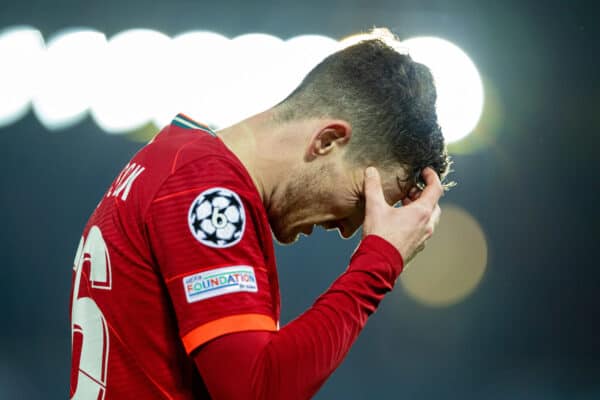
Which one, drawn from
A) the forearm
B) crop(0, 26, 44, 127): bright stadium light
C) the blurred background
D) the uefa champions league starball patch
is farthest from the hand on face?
crop(0, 26, 44, 127): bright stadium light

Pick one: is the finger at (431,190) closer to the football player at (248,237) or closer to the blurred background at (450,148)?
the football player at (248,237)

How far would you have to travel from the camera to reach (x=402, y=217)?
877mm

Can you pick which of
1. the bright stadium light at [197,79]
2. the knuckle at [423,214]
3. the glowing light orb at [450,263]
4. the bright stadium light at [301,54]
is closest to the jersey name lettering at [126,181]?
the knuckle at [423,214]

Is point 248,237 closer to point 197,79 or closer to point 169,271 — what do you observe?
point 169,271

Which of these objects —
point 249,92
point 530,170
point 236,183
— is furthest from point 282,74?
point 236,183

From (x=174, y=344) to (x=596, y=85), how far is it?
Answer: 2.97m

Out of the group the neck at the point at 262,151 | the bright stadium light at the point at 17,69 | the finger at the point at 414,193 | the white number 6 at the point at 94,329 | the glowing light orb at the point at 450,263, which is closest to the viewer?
the white number 6 at the point at 94,329

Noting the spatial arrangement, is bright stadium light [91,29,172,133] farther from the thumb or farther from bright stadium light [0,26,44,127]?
the thumb

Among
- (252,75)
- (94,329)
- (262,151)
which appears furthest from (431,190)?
(252,75)

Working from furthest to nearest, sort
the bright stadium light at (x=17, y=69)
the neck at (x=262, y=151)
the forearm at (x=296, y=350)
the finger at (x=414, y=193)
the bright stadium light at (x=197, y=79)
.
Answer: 1. the bright stadium light at (x=197, y=79)
2. the bright stadium light at (x=17, y=69)
3. the finger at (x=414, y=193)
4. the neck at (x=262, y=151)
5. the forearm at (x=296, y=350)

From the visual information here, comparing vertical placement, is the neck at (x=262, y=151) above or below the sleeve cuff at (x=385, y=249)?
above

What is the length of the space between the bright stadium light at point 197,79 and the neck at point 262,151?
6.47 ft

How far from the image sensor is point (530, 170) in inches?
122

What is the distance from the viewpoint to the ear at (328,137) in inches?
35.3
